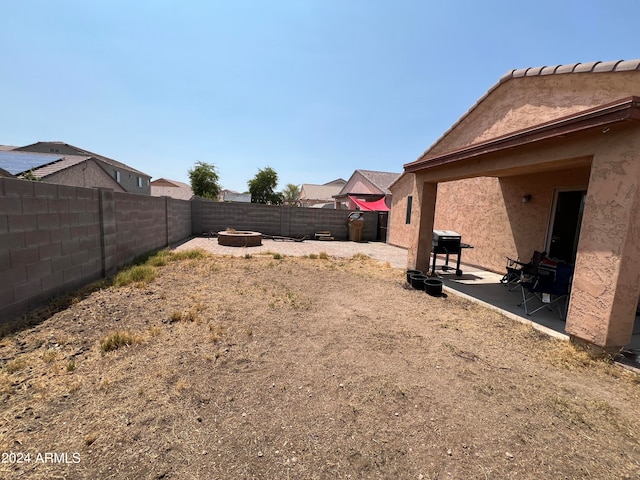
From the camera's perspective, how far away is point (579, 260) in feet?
12.1

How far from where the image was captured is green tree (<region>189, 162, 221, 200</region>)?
35250mm

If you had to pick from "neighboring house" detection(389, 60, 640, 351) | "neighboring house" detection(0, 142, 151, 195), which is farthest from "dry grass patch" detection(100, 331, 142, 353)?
"neighboring house" detection(0, 142, 151, 195)

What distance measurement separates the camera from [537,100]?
6.88 metres

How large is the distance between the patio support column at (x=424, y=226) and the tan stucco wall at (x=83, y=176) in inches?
593

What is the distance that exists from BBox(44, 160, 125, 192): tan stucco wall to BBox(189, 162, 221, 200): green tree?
13432 millimetres

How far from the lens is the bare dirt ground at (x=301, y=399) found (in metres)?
1.91

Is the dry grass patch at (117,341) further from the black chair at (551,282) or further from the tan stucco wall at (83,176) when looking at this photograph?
the tan stucco wall at (83,176)

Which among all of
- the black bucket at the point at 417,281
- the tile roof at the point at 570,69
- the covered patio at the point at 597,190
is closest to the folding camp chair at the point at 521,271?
the covered patio at the point at 597,190

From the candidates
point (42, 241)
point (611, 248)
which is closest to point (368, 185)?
point (611, 248)

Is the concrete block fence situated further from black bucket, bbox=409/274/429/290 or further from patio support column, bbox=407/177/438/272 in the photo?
patio support column, bbox=407/177/438/272

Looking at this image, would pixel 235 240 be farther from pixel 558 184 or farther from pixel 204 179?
pixel 204 179

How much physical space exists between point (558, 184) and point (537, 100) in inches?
80.8

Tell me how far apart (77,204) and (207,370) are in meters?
4.20

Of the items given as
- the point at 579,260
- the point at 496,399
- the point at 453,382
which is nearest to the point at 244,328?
the point at 453,382
